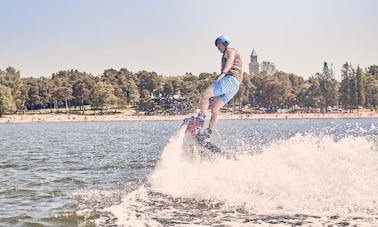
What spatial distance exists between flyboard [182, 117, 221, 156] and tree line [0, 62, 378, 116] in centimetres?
10699

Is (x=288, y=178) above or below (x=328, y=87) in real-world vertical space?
below

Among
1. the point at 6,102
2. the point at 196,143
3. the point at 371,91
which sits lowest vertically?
the point at 196,143

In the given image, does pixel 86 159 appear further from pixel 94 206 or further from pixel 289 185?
pixel 289 185

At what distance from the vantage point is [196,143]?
1298 cm

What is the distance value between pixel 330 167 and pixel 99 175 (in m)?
7.70

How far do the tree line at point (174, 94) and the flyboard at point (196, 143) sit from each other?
351 ft

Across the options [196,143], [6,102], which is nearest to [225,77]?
[196,143]

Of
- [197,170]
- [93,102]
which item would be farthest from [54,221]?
[93,102]

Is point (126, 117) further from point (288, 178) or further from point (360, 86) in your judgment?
point (288, 178)

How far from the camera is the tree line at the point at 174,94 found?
126625mm

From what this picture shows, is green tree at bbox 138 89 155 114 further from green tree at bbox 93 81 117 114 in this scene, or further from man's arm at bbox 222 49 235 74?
man's arm at bbox 222 49 235 74

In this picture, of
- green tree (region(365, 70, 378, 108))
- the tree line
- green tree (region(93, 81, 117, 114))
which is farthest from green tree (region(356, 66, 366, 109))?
green tree (region(93, 81, 117, 114))

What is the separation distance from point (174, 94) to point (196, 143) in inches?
5134

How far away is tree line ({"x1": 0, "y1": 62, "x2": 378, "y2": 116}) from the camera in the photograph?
415 feet
